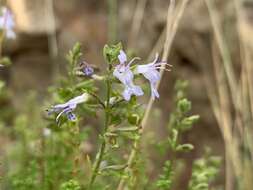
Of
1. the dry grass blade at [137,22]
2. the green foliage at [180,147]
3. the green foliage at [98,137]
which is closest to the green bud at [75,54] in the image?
the green foliage at [98,137]

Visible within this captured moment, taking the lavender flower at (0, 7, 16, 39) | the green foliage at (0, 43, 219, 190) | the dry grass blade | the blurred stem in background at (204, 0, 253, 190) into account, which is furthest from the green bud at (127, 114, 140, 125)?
the dry grass blade

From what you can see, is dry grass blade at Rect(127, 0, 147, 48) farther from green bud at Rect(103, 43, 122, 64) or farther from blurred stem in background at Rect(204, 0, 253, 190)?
green bud at Rect(103, 43, 122, 64)

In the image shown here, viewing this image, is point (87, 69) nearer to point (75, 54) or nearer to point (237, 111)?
point (75, 54)

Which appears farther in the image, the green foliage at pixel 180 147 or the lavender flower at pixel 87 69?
the green foliage at pixel 180 147

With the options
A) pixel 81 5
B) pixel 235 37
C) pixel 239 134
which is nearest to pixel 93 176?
pixel 239 134

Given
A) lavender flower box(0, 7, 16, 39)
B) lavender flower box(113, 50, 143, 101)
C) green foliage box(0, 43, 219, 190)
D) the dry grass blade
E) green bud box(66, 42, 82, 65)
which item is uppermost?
the dry grass blade

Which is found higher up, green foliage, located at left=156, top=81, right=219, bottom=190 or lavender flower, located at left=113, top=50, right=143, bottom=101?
lavender flower, located at left=113, top=50, right=143, bottom=101

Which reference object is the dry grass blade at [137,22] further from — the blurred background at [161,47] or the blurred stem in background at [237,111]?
the blurred stem in background at [237,111]

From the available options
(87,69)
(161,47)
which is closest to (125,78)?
(87,69)

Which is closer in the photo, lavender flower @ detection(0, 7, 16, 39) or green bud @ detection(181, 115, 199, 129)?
green bud @ detection(181, 115, 199, 129)

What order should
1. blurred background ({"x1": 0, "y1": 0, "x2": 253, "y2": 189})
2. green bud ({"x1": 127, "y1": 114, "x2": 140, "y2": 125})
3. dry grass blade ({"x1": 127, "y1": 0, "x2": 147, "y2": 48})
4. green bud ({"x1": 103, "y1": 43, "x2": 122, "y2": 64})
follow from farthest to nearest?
dry grass blade ({"x1": 127, "y1": 0, "x2": 147, "y2": 48}) < blurred background ({"x1": 0, "y1": 0, "x2": 253, "y2": 189}) < green bud ({"x1": 127, "y1": 114, "x2": 140, "y2": 125}) < green bud ({"x1": 103, "y1": 43, "x2": 122, "y2": 64})
